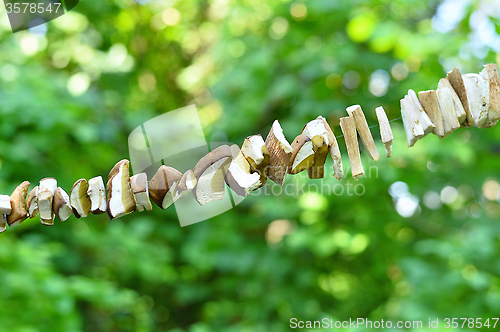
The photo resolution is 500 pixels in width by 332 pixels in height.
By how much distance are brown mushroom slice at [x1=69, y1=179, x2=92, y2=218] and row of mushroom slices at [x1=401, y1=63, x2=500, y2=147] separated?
280 millimetres

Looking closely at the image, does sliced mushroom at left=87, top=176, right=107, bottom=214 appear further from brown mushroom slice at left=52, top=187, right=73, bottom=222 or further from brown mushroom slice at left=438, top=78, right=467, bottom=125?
brown mushroom slice at left=438, top=78, right=467, bottom=125

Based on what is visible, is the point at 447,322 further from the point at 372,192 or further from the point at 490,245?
the point at 372,192

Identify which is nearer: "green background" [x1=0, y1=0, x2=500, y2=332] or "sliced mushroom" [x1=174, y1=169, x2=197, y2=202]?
"sliced mushroom" [x1=174, y1=169, x2=197, y2=202]

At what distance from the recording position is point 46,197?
1.02 ft

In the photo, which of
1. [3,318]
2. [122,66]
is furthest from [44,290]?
[122,66]

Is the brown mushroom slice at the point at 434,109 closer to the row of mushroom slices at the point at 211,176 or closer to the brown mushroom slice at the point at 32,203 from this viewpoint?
the row of mushroom slices at the point at 211,176

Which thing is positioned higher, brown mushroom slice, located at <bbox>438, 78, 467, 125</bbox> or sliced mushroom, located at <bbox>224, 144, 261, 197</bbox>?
brown mushroom slice, located at <bbox>438, 78, 467, 125</bbox>

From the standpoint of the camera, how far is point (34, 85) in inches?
53.4

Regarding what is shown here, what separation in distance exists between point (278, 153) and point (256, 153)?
0.06 ft

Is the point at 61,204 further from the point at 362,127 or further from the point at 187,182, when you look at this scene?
the point at 362,127

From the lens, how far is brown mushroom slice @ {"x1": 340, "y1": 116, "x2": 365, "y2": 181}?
309mm

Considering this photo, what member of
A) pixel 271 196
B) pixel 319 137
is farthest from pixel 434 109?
pixel 271 196

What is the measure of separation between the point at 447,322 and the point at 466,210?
2.64 feet

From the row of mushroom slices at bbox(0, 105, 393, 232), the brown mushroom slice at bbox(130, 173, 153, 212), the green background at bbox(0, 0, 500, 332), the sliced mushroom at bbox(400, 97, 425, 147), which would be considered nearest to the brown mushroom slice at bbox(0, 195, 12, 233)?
the row of mushroom slices at bbox(0, 105, 393, 232)
